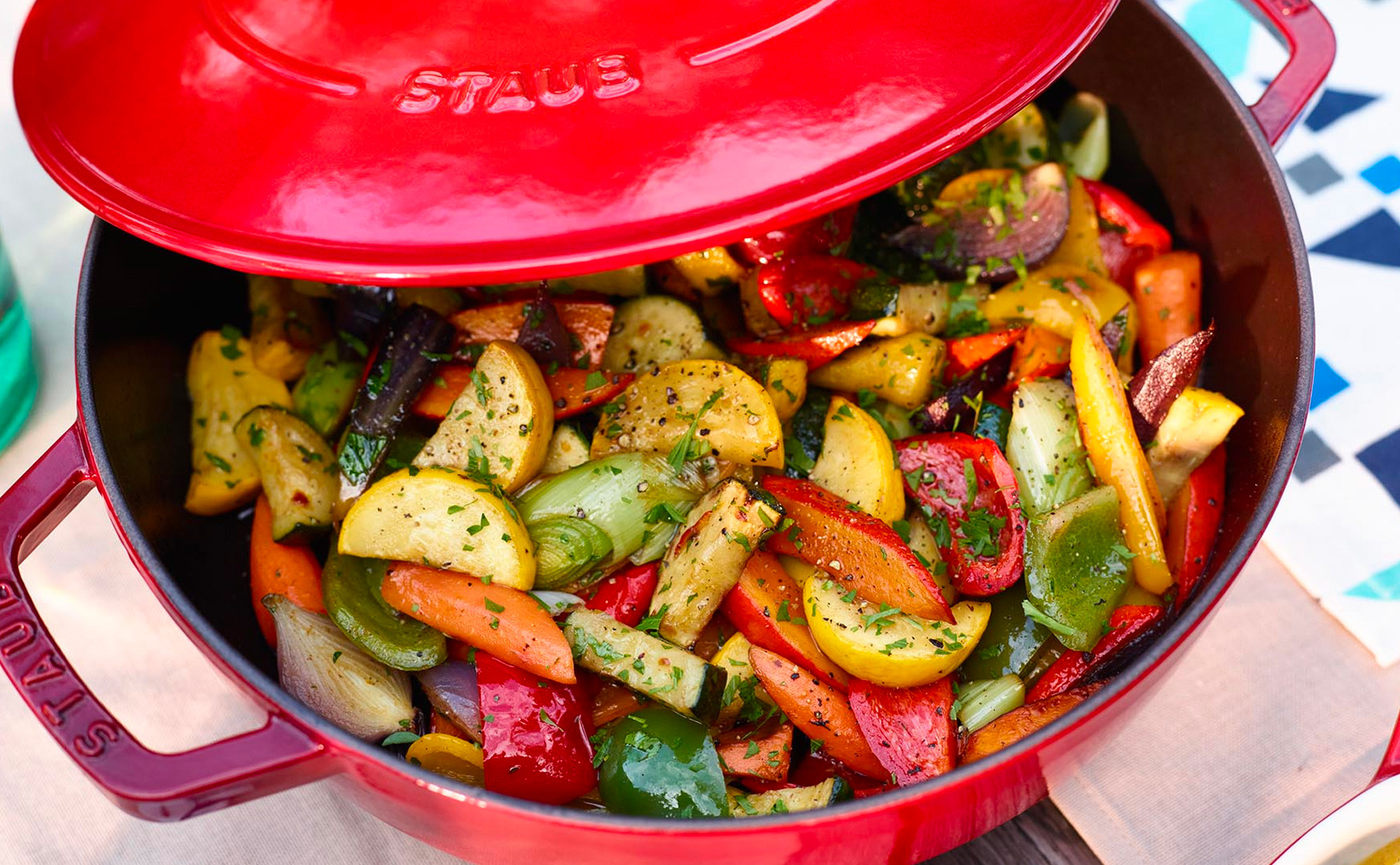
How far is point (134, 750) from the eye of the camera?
111 centimetres

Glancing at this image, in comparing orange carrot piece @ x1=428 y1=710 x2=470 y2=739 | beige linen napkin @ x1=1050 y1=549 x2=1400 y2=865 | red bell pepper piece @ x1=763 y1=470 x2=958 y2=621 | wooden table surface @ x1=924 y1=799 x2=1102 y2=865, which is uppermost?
red bell pepper piece @ x1=763 y1=470 x2=958 y2=621

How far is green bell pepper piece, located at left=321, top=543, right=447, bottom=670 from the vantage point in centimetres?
138

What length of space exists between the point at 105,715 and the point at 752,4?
3.13ft

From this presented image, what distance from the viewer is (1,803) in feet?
4.96

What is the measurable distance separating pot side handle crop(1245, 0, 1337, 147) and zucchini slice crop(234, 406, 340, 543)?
139cm

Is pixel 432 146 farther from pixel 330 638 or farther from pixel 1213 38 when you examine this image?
pixel 1213 38

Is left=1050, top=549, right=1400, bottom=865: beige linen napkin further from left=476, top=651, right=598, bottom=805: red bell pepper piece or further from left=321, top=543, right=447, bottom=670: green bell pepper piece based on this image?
left=321, top=543, right=447, bottom=670: green bell pepper piece

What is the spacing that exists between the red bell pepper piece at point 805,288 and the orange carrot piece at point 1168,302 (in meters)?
0.43

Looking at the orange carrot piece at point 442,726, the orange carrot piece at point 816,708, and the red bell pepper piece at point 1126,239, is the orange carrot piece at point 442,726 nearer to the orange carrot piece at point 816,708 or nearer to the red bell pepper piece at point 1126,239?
the orange carrot piece at point 816,708

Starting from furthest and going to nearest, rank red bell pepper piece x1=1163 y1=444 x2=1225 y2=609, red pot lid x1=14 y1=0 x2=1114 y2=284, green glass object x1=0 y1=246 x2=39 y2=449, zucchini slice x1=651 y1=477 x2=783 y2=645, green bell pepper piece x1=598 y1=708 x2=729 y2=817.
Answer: green glass object x1=0 y1=246 x2=39 y2=449
red bell pepper piece x1=1163 y1=444 x2=1225 y2=609
zucchini slice x1=651 y1=477 x2=783 y2=645
green bell pepper piece x1=598 y1=708 x2=729 y2=817
red pot lid x1=14 y1=0 x2=1114 y2=284

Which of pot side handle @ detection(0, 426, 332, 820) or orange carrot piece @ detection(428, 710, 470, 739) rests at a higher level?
pot side handle @ detection(0, 426, 332, 820)

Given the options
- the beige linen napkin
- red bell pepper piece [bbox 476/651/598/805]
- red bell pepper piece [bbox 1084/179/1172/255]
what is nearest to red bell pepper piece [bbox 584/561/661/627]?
red bell pepper piece [bbox 476/651/598/805]

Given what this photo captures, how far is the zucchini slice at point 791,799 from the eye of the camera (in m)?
1.26

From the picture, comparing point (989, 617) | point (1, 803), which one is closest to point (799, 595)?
point (989, 617)
